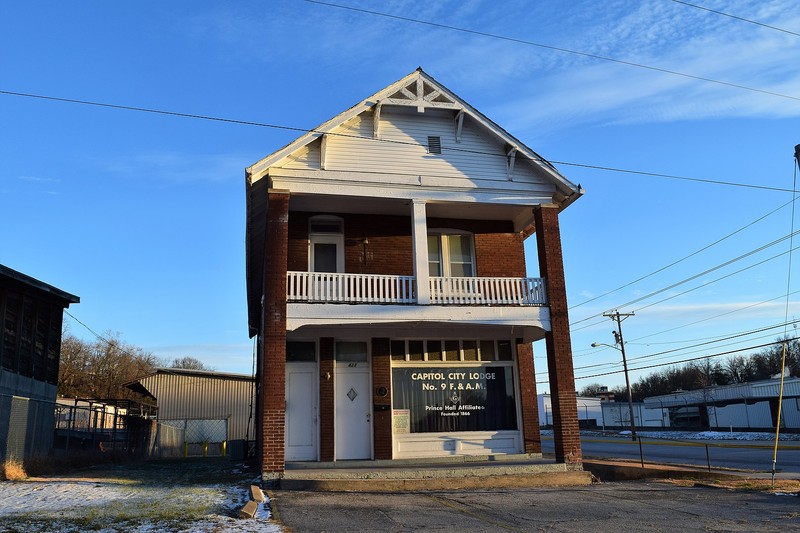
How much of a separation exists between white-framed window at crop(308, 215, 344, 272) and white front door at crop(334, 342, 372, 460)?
2.07 m

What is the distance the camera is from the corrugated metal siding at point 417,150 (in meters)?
15.2

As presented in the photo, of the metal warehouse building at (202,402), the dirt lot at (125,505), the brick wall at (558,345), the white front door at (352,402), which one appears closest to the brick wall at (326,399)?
the white front door at (352,402)

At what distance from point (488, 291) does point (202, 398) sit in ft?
90.4

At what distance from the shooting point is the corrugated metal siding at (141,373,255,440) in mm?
37000

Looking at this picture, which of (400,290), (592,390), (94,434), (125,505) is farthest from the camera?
(592,390)

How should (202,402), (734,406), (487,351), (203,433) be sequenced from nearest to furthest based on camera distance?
(487,351) < (203,433) < (202,402) < (734,406)

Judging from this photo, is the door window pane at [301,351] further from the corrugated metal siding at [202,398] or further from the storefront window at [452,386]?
the corrugated metal siding at [202,398]

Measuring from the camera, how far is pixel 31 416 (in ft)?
53.2

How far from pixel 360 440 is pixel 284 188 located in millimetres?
6457

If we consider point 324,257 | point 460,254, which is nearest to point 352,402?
point 324,257

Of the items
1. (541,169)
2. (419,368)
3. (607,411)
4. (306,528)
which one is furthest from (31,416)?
(607,411)

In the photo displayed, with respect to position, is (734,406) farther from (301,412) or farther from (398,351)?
(301,412)

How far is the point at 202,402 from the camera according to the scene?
1485 inches

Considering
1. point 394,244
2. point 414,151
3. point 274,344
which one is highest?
point 414,151
